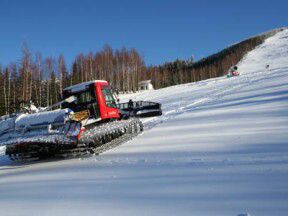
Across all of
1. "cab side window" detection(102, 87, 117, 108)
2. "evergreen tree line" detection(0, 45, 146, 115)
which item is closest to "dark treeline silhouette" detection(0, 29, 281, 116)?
"evergreen tree line" detection(0, 45, 146, 115)

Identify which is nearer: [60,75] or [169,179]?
[169,179]

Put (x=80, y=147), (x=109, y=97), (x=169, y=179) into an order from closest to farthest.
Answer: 1. (x=169, y=179)
2. (x=80, y=147)
3. (x=109, y=97)

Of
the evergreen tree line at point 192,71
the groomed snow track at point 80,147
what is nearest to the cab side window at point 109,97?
the groomed snow track at point 80,147

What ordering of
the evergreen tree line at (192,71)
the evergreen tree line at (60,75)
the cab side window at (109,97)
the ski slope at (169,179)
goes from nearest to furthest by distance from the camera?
the ski slope at (169,179)
the cab side window at (109,97)
the evergreen tree line at (60,75)
the evergreen tree line at (192,71)

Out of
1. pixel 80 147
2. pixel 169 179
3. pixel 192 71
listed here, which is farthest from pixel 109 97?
pixel 192 71

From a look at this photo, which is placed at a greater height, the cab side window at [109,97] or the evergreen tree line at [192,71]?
the evergreen tree line at [192,71]

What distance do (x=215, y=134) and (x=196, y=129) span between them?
1.48 metres

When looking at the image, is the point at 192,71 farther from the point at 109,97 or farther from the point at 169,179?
the point at 169,179

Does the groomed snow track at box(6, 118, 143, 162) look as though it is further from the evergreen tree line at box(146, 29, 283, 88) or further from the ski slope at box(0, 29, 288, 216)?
the evergreen tree line at box(146, 29, 283, 88)

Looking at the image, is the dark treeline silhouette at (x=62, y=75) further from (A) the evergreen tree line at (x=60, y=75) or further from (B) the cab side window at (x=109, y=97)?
(B) the cab side window at (x=109, y=97)

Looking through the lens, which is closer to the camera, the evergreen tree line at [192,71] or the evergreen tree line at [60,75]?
the evergreen tree line at [60,75]

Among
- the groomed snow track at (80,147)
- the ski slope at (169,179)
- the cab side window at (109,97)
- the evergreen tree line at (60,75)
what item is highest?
the evergreen tree line at (60,75)

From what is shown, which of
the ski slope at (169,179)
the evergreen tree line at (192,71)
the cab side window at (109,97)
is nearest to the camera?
the ski slope at (169,179)

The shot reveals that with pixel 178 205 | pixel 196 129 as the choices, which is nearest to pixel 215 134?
pixel 196 129
